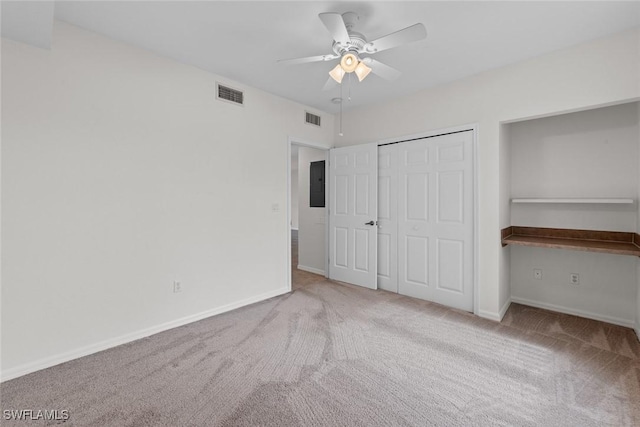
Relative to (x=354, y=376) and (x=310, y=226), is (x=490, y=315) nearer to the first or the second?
(x=354, y=376)

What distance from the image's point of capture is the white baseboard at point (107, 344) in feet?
6.83

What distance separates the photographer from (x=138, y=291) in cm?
266

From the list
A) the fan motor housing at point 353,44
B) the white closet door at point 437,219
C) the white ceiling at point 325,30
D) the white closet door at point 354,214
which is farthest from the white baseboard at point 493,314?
the fan motor housing at point 353,44

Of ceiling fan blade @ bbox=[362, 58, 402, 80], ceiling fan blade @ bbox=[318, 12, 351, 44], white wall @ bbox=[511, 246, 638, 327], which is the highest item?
ceiling fan blade @ bbox=[318, 12, 351, 44]

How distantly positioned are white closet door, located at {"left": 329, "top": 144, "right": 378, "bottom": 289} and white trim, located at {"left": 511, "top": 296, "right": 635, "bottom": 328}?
1819mm

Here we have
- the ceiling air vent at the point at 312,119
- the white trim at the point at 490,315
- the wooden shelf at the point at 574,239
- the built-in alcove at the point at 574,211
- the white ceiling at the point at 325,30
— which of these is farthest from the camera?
the ceiling air vent at the point at 312,119

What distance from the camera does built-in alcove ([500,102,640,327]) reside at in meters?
2.89

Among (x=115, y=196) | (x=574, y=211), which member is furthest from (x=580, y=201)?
(x=115, y=196)

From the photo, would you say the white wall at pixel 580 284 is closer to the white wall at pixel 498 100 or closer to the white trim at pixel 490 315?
the white wall at pixel 498 100

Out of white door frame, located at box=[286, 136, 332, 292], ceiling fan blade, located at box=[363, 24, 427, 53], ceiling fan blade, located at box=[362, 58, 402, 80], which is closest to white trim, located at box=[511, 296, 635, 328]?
white door frame, located at box=[286, 136, 332, 292]

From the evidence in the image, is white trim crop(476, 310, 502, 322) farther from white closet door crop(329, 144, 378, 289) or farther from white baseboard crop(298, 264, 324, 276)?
white baseboard crop(298, 264, 324, 276)

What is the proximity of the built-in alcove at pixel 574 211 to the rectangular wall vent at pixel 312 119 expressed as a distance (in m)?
2.41

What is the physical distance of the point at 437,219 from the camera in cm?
352
